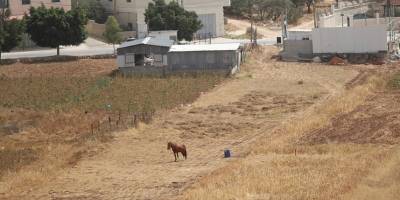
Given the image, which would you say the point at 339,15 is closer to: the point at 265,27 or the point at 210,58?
the point at 265,27

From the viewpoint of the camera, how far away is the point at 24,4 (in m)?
58.6

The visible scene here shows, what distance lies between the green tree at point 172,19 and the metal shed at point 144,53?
9.51 m

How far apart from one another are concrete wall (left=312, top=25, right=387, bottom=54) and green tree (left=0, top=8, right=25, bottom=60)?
17.5 m

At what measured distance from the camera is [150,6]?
53.3 meters

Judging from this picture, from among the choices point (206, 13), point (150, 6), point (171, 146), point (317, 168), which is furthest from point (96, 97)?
point (206, 13)

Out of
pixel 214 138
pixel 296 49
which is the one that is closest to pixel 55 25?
pixel 296 49

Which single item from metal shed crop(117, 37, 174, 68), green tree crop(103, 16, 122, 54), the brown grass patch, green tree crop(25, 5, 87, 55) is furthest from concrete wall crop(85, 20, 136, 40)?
the brown grass patch

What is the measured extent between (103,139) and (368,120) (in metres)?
9.10

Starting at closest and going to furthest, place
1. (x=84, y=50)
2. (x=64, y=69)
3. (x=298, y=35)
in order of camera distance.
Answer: (x=64, y=69) → (x=298, y=35) → (x=84, y=50)

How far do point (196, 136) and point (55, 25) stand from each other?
901 inches

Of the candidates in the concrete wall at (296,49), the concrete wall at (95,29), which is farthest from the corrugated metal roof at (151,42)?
the concrete wall at (95,29)

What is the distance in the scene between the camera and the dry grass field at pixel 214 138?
19453 millimetres

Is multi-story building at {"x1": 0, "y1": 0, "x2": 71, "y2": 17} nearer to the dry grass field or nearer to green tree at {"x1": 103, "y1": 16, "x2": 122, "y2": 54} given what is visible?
green tree at {"x1": 103, "y1": 16, "x2": 122, "y2": 54}

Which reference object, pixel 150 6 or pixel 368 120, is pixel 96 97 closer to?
pixel 368 120
